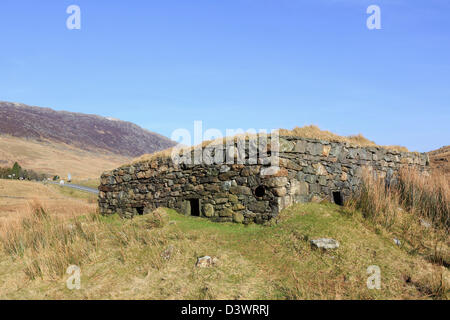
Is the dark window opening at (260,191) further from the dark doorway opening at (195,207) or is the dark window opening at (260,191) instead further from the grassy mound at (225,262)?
the dark doorway opening at (195,207)

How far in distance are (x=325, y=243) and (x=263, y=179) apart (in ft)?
7.70

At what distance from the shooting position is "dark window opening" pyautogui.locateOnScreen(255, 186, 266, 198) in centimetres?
833

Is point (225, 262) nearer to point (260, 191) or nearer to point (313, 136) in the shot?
point (260, 191)

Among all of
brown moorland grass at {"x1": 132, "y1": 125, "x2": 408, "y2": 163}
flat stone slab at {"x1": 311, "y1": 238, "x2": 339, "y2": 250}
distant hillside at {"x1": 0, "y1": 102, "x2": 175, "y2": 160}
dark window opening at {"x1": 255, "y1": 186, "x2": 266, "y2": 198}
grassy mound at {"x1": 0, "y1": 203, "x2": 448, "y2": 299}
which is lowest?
grassy mound at {"x1": 0, "y1": 203, "x2": 448, "y2": 299}

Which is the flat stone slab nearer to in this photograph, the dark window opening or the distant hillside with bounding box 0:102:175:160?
the dark window opening

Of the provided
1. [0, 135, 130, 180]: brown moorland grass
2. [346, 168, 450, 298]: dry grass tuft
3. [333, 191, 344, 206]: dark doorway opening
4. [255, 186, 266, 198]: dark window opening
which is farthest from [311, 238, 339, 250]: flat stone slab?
[0, 135, 130, 180]: brown moorland grass

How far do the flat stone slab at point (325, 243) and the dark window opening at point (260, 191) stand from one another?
2.05 meters

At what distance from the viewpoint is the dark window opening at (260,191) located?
8.33m

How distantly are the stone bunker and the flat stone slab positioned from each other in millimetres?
1563

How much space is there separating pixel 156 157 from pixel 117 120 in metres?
154

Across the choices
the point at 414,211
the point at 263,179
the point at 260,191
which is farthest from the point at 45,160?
the point at 414,211

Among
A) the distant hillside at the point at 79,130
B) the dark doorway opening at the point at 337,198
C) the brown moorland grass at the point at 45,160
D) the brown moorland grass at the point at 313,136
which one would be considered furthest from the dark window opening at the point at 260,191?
the distant hillside at the point at 79,130

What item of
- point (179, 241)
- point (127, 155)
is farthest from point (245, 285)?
point (127, 155)
